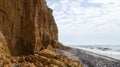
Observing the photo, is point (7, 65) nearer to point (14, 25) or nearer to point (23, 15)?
point (14, 25)

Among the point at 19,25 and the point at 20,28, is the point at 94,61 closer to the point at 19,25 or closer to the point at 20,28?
the point at 20,28

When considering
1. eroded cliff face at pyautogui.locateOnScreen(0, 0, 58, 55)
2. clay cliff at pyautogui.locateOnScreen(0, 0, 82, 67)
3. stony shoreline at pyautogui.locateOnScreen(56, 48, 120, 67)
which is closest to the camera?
clay cliff at pyautogui.locateOnScreen(0, 0, 82, 67)

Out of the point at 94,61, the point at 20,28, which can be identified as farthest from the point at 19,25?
the point at 94,61

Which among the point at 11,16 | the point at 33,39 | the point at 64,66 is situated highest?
the point at 11,16

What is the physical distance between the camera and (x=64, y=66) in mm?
25188

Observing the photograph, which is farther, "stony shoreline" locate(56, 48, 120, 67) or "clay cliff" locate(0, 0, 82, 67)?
"stony shoreline" locate(56, 48, 120, 67)

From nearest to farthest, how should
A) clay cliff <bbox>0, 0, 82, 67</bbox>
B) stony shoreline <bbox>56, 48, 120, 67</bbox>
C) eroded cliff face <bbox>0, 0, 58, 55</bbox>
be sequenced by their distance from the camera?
clay cliff <bbox>0, 0, 82, 67</bbox> < eroded cliff face <bbox>0, 0, 58, 55</bbox> < stony shoreline <bbox>56, 48, 120, 67</bbox>

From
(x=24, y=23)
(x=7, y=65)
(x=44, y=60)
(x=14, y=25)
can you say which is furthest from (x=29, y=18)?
(x=7, y=65)

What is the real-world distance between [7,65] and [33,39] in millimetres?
11030

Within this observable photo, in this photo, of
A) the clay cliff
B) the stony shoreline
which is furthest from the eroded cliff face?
the stony shoreline

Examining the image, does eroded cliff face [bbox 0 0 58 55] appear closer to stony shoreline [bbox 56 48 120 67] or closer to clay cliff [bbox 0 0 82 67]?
clay cliff [bbox 0 0 82 67]

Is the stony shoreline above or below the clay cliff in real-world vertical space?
below

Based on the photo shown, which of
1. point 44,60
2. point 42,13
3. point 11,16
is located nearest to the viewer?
point 44,60

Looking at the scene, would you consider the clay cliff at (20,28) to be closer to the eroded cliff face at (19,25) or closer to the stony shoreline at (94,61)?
the eroded cliff face at (19,25)
